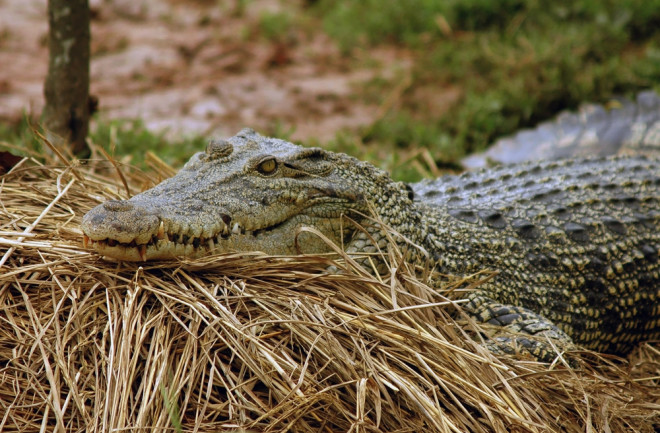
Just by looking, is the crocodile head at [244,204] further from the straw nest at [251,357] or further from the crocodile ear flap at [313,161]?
the straw nest at [251,357]

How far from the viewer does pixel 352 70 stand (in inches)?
305

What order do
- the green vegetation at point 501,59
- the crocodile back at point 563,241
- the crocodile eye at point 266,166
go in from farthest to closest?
the green vegetation at point 501,59 < the crocodile back at point 563,241 < the crocodile eye at point 266,166

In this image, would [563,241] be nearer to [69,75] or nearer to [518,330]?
[518,330]

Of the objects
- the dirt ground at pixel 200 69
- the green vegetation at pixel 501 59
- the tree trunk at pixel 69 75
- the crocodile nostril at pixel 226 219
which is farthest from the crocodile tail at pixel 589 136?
the crocodile nostril at pixel 226 219

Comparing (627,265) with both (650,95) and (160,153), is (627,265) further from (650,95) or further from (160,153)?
(160,153)

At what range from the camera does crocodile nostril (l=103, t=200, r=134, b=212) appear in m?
2.30

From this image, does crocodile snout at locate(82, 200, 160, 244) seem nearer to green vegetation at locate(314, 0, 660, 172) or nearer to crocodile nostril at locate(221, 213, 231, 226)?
crocodile nostril at locate(221, 213, 231, 226)

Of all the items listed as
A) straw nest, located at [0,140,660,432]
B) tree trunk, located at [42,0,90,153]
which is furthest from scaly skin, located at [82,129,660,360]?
tree trunk, located at [42,0,90,153]

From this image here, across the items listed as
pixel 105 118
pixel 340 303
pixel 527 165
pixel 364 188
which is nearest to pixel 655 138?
pixel 527 165

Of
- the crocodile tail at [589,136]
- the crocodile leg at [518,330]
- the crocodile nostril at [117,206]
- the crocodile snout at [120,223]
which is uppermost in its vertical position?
the crocodile nostril at [117,206]

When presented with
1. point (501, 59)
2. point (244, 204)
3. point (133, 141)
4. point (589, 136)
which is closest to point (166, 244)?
point (244, 204)

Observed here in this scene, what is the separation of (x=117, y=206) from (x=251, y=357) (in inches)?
28.1

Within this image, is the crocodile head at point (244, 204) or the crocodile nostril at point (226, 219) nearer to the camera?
the crocodile head at point (244, 204)

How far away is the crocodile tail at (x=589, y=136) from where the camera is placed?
17.4 feet
